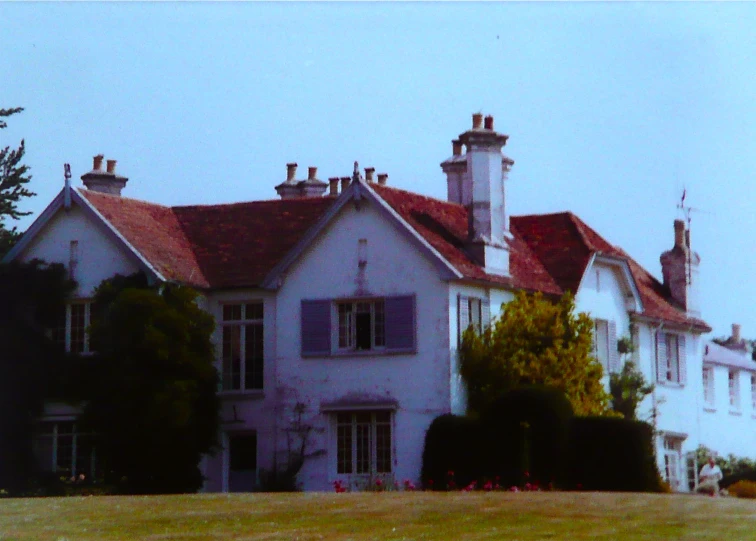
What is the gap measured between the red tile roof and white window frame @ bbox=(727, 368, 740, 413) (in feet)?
Result: 37.6

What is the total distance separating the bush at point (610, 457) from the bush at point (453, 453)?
7.69 ft

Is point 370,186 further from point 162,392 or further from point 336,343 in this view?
point 162,392

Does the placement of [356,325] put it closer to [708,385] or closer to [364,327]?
[364,327]

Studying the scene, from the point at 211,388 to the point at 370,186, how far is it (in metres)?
6.69

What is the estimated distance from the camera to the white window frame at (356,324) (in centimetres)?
4422

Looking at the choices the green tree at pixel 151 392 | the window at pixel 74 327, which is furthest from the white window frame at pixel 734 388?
the window at pixel 74 327

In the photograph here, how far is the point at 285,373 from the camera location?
44.9m

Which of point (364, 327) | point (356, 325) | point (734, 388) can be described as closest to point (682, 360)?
point (734, 388)

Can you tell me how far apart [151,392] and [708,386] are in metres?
24.4

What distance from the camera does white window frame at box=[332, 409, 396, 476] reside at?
1710 inches

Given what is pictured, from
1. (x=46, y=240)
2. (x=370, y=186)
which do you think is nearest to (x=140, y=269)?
(x=46, y=240)

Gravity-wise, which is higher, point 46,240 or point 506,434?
point 46,240

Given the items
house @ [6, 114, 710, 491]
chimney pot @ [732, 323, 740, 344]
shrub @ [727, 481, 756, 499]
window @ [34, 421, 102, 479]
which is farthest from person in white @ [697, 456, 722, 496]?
chimney pot @ [732, 323, 740, 344]

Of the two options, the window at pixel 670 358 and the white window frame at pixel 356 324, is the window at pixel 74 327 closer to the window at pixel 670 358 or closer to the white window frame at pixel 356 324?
the white window frame at pixel 356 324
